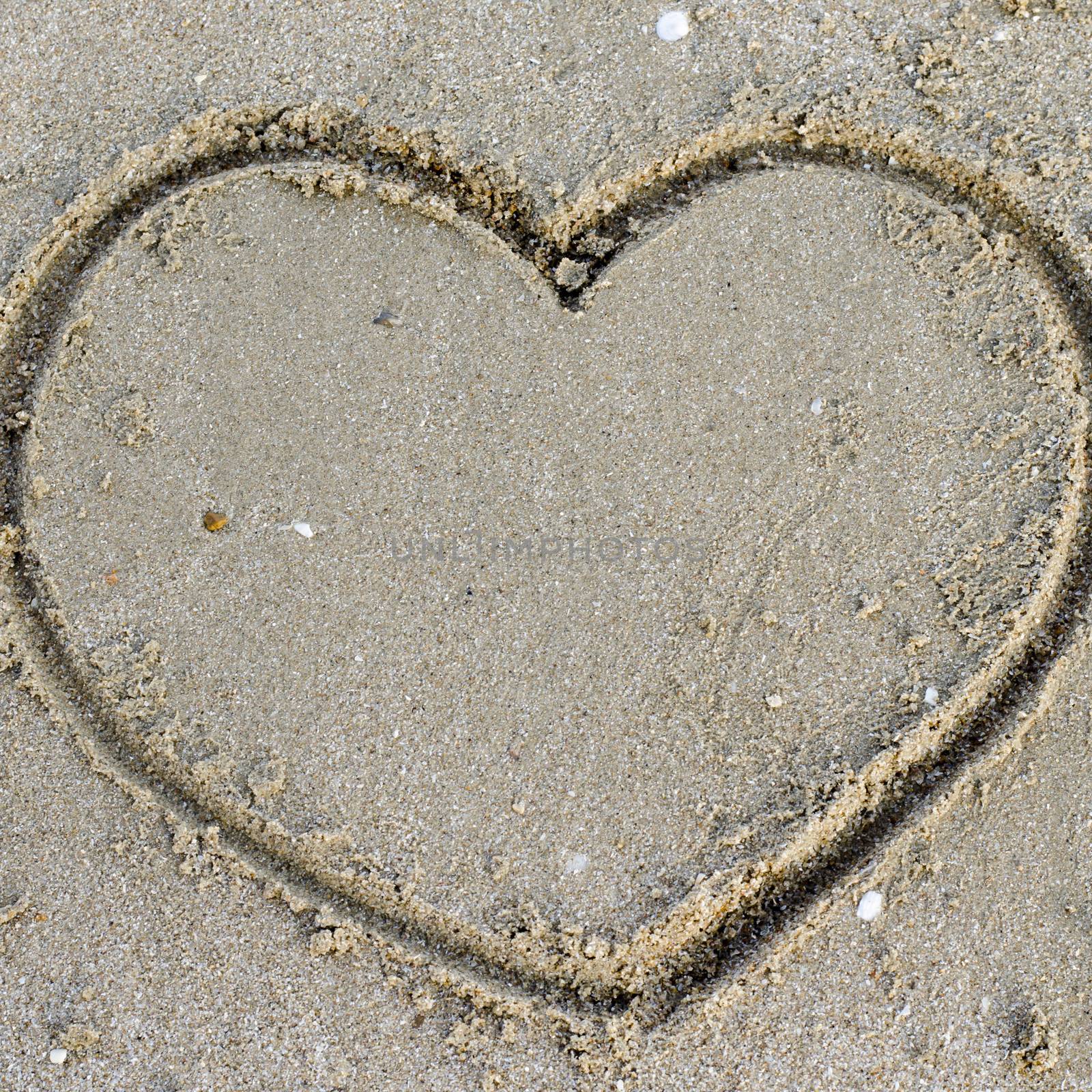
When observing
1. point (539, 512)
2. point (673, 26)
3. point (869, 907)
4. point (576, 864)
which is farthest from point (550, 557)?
point (673, 26)

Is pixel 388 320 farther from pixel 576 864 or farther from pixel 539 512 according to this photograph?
pixel 576 864

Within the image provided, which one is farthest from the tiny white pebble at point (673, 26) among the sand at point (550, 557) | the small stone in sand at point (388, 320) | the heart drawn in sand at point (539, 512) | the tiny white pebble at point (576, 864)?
the tiny white pebble at point (576, 864)

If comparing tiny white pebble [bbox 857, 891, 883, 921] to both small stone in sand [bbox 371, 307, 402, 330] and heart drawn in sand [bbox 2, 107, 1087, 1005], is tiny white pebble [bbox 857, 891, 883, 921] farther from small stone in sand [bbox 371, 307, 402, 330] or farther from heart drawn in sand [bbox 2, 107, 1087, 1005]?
small stone in sand [bbox 371, 307, 402, 330]

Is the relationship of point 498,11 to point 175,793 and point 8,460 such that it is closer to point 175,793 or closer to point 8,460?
point 8,460

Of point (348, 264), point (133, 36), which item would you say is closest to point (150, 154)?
point (133, 36)

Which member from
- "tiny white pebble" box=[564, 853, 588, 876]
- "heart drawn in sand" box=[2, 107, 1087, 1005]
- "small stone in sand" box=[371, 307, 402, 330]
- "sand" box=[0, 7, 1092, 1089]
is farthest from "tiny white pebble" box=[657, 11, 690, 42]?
"tiny white pebble" box=[564, 853, 588, 876]

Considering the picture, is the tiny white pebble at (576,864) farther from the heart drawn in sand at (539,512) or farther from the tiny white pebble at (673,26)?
the tiny white pebble at (673,26)
